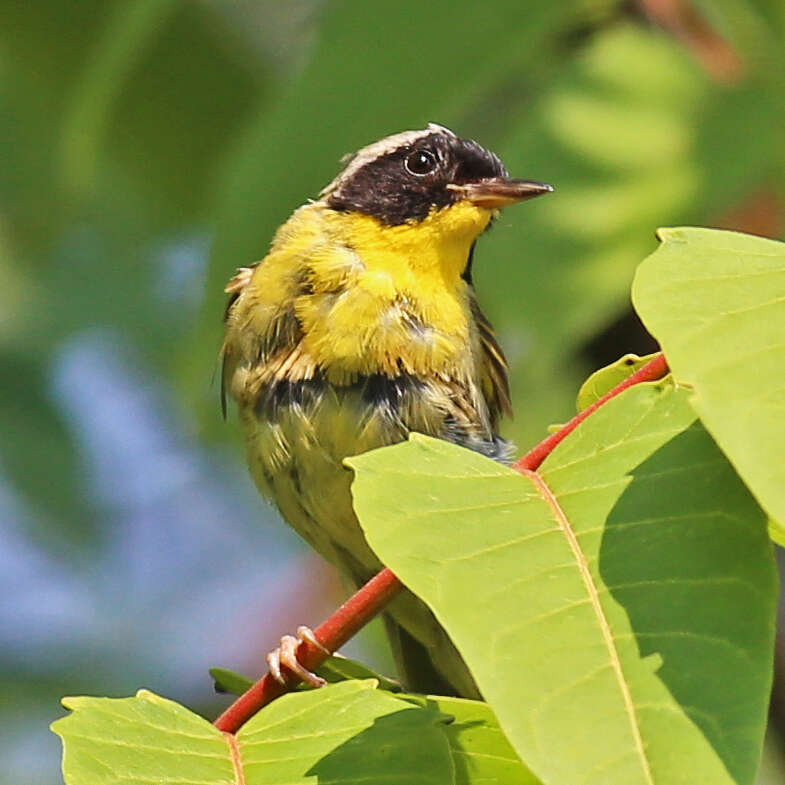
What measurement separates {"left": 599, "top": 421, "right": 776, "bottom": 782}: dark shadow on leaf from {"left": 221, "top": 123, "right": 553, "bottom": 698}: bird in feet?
6.04

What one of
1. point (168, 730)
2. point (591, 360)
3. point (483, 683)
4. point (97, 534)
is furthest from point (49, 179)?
point (483, 683)

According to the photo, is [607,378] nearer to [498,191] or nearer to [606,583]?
[606,583]

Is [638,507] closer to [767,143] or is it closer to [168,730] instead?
[168,730]

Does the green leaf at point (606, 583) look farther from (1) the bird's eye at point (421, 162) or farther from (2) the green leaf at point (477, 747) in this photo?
(1) the bird's eye at point (421, 162)

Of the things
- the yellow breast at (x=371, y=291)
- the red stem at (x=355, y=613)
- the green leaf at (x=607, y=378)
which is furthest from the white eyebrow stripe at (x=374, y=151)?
the red stem at (x=355, y=613)

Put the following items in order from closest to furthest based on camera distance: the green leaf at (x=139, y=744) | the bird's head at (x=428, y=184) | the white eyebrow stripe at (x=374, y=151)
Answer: the green leaf at (x=139, y=744) → the bird's head at (x=428, y=184) → the white eyebrow stripe at (x=374, y=151)

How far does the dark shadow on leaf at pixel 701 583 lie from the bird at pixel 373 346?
6.04ft

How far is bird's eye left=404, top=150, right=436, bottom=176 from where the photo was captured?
14.8 ft

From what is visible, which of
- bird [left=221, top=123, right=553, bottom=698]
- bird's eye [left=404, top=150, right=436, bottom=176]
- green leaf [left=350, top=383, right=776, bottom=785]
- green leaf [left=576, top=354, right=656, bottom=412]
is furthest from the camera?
bird's eye [left=404, top=150, right=436, bottom=176]

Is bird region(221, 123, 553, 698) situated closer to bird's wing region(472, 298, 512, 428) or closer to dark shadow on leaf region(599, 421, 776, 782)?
bird's wing region(472, 298, 512, 428)

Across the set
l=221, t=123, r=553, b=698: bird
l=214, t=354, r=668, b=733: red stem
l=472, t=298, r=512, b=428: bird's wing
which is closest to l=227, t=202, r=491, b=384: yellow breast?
l=221, t=123, r=553, b=698: bird

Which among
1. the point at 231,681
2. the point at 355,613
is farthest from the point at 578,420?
the point at 231,681

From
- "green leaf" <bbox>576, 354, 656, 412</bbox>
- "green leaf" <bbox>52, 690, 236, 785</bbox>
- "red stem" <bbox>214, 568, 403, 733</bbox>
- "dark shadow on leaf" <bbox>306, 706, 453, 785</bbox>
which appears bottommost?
"dark shadow on leaf" <bbox>306, 706, 453, 785</bbox>

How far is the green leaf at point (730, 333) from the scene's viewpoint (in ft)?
5.64
